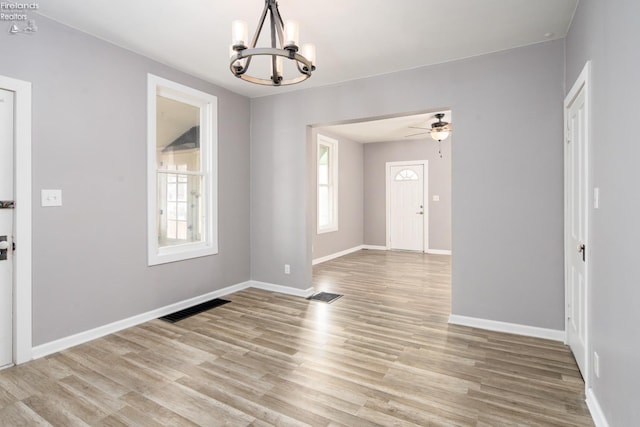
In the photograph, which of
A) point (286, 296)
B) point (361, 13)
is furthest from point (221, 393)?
point (361, 13)

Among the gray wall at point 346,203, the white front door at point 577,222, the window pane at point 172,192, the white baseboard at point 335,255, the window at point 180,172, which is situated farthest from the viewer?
the gray wall at point 346,203

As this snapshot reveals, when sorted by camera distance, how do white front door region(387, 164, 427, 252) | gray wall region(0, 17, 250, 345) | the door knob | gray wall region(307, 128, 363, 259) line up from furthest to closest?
white front door region(387, 164, 427, 252), gray wall region(307, 128, 363, 259), gray wall region(0, 17, 250, 345), the door knob

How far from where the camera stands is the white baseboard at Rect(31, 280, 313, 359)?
2760mm

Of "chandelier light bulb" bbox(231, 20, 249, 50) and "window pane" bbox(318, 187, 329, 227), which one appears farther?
"window pane" bbox(318, 187, 329, 227)

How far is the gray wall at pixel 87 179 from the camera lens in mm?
2698

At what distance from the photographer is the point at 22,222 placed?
8.51 feet

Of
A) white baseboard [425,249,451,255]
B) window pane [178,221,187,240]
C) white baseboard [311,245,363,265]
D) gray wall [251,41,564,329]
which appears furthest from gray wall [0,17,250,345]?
white baseboard [425,249,451,255]

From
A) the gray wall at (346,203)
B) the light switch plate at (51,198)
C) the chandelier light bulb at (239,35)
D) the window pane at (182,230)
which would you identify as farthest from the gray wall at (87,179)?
the gray wall at (346,203)

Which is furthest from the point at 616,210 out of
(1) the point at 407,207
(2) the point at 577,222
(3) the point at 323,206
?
(1) the point at 407,207

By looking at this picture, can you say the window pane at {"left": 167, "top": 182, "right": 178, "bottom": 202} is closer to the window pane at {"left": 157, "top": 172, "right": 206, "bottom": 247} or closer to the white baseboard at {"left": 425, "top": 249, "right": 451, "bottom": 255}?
the window pane at {"left": 157, "top": 172, "right": 206, "bottom": 247}

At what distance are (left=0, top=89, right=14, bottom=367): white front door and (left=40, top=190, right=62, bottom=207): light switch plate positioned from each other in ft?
0.63

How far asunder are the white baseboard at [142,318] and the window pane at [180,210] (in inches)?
27.9

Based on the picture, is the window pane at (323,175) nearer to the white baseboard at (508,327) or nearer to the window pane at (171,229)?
the window pane at (171,229)

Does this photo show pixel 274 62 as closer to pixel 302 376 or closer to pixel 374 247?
pixel 302 376
